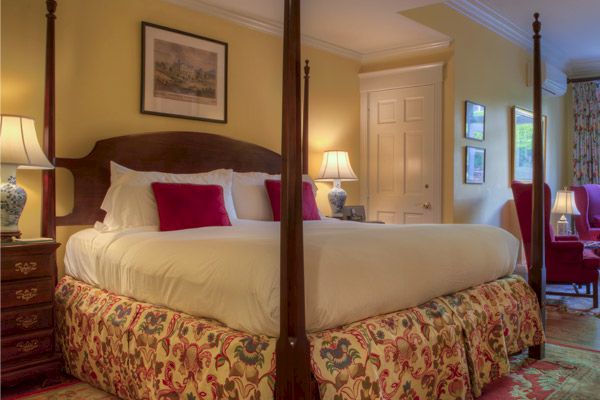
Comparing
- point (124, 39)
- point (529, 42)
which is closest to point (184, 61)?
point (124, 39)

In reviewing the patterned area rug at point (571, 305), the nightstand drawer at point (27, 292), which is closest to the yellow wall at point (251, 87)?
the nightstand drawer at point (27, 292)

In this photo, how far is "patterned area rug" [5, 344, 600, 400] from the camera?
97.6 inches

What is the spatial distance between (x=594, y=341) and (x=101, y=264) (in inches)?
124

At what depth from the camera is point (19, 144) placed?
8.60 ft

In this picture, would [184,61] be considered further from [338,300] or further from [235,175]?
[338,300]

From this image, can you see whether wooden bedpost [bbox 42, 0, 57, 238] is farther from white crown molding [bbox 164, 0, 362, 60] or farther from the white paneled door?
the white paneled door

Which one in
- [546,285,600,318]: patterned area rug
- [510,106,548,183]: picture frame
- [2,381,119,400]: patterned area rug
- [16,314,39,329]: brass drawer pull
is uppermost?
[510,106,548,183]: picture frame

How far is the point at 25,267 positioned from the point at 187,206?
92 centimetres

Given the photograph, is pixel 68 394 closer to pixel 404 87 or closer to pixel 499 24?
pixel 404 87

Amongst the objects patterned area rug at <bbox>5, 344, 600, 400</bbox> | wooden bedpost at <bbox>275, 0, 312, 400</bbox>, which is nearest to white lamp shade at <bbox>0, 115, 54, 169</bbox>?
patterned area rug at <bbox>5, 344, 600, 400</bbox>

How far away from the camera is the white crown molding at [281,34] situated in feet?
13.3

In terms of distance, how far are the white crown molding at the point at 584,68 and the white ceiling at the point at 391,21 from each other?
3.10 ft

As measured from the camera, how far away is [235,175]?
12.6 ft

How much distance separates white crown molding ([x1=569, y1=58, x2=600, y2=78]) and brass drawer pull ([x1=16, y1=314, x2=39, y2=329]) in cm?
743
